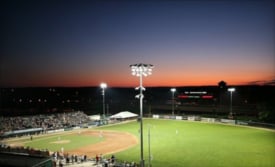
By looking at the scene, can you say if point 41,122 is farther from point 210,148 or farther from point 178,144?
point 210,148

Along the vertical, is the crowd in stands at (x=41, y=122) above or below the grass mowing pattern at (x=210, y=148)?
above

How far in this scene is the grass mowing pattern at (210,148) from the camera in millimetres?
24703

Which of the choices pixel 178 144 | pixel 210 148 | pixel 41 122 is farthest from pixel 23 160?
pixel 41 122

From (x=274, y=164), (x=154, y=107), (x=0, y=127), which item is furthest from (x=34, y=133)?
(x=154, y=107)

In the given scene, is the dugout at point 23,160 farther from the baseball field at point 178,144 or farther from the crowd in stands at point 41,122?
the crowd in stands at point 41,122

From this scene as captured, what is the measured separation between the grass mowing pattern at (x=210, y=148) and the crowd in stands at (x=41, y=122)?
14.0 metres

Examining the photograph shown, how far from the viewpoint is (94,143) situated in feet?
115

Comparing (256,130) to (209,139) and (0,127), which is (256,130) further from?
(0,127)

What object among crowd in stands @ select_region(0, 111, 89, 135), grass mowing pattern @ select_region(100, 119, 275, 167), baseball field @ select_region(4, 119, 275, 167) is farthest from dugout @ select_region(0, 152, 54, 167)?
crowd in stands @ select_region(0, 111, 89, 135)

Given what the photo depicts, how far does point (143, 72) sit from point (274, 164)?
1451 centimetres

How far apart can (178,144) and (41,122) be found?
25.3 m

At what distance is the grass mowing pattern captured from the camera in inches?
973

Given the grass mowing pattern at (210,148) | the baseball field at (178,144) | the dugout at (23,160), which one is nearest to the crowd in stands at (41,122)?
the baseball field at (178,144)

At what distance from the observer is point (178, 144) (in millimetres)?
32906
